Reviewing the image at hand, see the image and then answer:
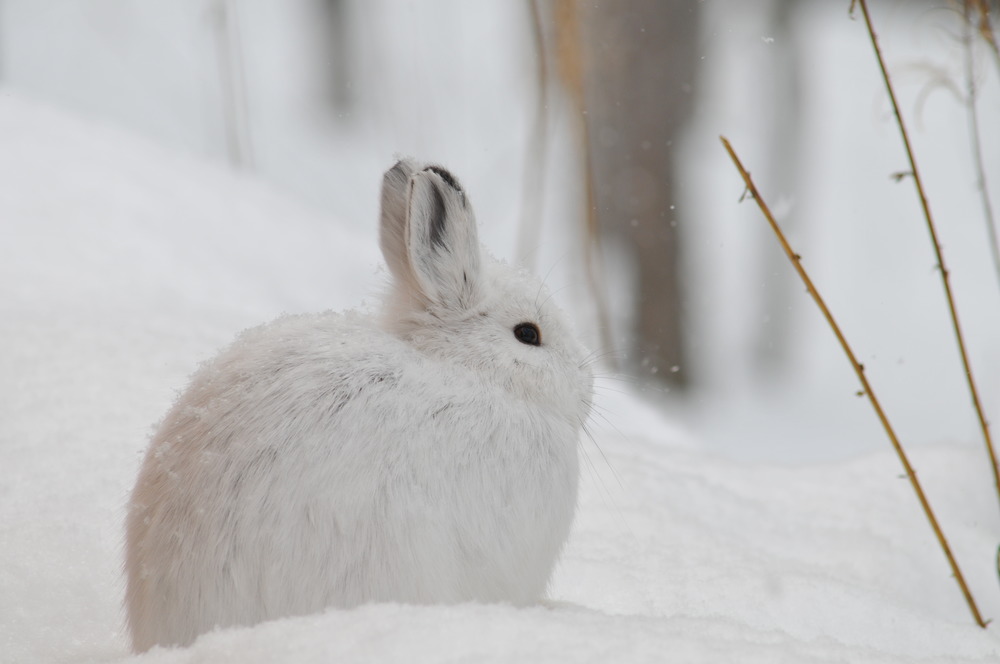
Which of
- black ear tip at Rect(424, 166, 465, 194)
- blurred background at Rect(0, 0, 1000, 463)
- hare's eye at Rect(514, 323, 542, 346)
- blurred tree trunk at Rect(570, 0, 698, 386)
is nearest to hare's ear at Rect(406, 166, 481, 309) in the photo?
black ear tip at Rect(424, 166, 465, 194)

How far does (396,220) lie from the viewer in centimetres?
190

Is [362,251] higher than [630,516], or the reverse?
[362,251]

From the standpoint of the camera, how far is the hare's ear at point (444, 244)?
70.2 inches

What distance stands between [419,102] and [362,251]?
0.63m

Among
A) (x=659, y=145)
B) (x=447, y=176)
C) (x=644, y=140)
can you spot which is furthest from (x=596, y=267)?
(x=447, y=176)

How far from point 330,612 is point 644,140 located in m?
3.85

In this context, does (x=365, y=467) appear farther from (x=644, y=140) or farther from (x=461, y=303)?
(x=644, y=140)

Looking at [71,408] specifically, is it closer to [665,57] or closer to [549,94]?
[549,94]

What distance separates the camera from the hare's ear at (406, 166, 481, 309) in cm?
178

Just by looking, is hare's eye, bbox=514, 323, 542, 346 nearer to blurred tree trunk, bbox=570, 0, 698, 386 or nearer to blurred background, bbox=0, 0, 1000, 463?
blurred background, bbox=0, 0, 1000, 463

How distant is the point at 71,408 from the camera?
2408 mm

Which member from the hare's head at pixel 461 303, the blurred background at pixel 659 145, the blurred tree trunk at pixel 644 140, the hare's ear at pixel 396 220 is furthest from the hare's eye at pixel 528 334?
the blurred tree trunk at pixel 644 140

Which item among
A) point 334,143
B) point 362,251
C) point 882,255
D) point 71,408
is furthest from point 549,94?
point 882,255

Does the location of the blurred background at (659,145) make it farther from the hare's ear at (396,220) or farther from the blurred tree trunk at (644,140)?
the hare's ear at (396,220)
